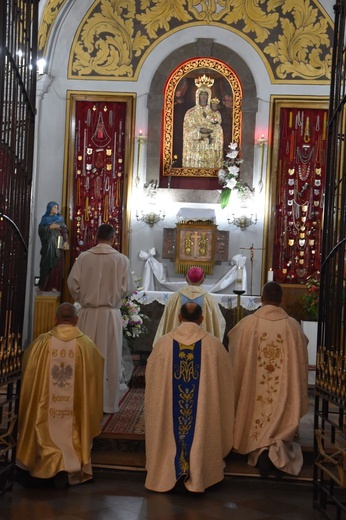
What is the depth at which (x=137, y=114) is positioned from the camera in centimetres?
1503

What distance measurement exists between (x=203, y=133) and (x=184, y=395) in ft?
29.3

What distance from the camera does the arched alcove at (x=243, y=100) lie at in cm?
1488

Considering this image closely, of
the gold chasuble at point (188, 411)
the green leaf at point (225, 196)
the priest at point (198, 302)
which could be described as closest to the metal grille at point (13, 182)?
the gold chasuble at point (188, 411)

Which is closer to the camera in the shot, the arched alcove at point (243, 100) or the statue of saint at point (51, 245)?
the statue of saint at point (51, 245)

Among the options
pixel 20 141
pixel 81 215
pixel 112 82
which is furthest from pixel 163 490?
pixel 112 82

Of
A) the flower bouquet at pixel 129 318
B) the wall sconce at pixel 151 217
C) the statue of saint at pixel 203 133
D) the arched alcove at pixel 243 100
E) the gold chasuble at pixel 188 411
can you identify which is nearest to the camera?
the gold chasuble at pixel 188 411

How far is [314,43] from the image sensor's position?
48.7 ft

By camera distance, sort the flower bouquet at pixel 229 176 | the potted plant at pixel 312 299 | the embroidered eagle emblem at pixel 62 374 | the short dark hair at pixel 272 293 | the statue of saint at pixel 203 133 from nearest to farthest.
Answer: the embroidered eagle emblem at pixel 62 374 → the short dark hair at pixel 272 293 → the potted plant at pixel 312 299 → the flower bouquet at pixel 229 176 → the statue of saint at pixel 203 133

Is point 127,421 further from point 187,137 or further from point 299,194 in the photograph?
point 187,137

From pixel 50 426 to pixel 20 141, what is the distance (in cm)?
233

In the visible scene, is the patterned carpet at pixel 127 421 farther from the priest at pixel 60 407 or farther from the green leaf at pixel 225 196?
the green leaf at pixel 225 196

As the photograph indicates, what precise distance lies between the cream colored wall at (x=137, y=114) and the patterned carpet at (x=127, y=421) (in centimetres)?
537

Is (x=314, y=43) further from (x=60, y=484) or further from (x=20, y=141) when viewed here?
(x=60, y=484)

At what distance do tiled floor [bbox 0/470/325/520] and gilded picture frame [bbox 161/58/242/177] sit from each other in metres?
8.81
